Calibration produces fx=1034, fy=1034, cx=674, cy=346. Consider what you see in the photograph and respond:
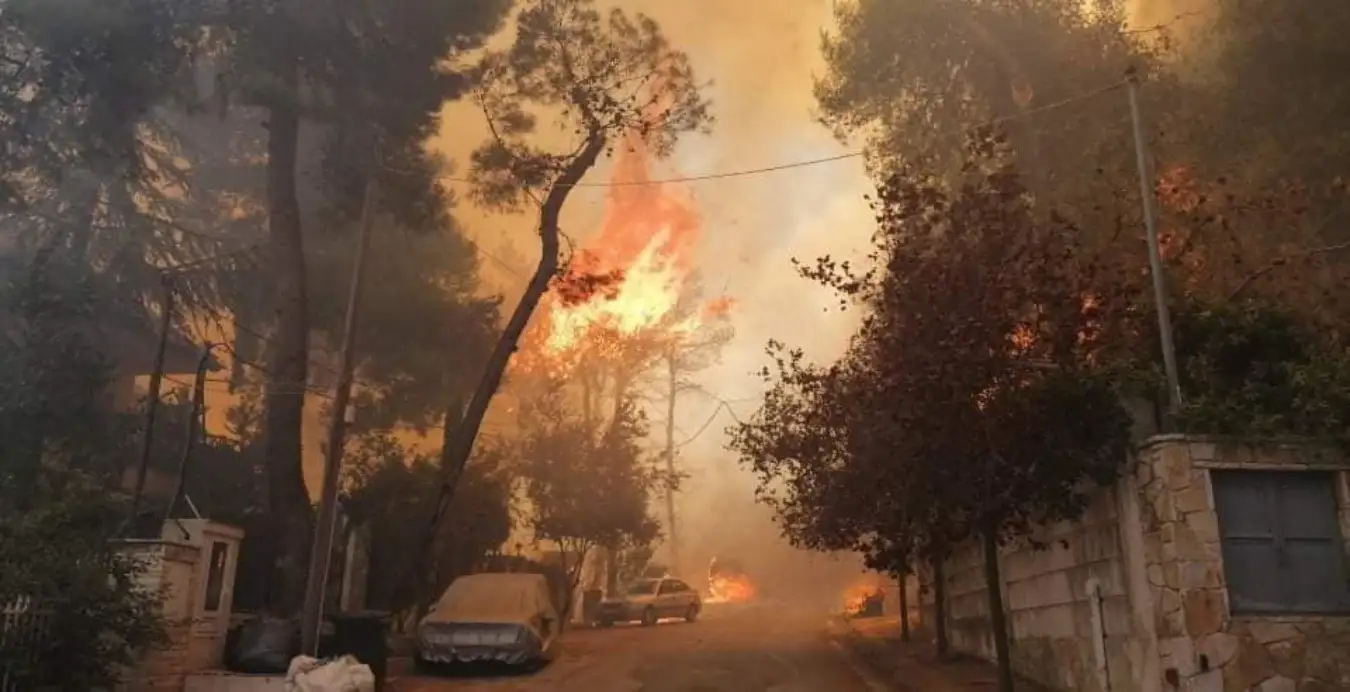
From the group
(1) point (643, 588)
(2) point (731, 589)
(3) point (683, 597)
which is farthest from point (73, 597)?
(2) point (731, 589)

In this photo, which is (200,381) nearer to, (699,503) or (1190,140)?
(1190,140)

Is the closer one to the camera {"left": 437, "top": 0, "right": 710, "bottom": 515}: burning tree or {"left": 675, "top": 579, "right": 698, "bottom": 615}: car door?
{"left": 437, "top": 0, "right": 710, "bottom": 515}: burning tree

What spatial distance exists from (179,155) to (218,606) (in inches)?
749

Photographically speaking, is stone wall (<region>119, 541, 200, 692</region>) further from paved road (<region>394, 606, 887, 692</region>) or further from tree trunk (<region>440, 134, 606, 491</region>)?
tree trunk (<region>440, 134, 606, 491</region>)

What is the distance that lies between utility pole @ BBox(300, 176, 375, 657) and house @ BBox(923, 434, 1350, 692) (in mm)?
9784

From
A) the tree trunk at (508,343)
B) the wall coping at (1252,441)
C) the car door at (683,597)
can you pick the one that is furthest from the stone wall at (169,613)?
the car door at (683,597)

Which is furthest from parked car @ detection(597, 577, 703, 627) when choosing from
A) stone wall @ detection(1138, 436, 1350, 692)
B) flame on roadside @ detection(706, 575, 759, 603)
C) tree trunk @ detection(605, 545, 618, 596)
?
flame on roadside @ detection(706, 575, 759, 603)

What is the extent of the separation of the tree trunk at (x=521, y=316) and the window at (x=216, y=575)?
5116 mm

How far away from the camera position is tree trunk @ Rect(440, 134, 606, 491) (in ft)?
65.1

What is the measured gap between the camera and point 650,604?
32.1 m

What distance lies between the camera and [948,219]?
11953 mm

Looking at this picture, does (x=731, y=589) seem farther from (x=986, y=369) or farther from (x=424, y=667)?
(x=986, y=369)

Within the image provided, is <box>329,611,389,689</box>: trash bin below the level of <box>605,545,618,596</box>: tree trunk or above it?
below

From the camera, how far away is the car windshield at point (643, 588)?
32688 millimetres
